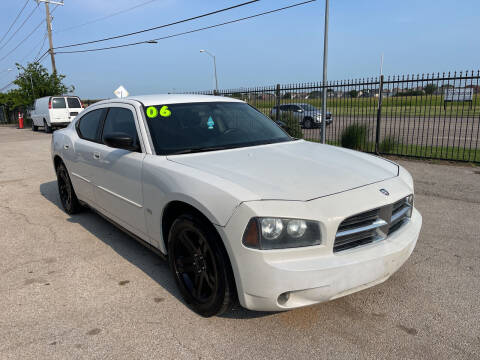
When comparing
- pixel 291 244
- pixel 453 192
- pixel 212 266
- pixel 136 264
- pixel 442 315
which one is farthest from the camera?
pixel 453 192

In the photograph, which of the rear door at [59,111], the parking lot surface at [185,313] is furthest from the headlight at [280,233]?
the rear door at [59,111]

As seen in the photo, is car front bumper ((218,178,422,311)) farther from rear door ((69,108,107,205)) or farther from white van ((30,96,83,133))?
white van ((30,96,83,133))

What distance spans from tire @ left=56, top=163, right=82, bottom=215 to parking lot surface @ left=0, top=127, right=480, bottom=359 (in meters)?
0.75

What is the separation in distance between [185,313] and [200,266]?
1.39 feet

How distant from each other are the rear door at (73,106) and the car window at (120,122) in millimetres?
19779

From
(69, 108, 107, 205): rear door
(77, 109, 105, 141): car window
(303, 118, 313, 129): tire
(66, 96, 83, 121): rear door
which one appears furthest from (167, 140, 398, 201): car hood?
(66, 96, 83, 121): rear door

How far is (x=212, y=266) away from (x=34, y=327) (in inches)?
55.1

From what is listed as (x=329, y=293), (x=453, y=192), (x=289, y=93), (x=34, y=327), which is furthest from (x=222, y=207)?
(x=289, y=93)

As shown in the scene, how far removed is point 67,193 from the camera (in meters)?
5.41

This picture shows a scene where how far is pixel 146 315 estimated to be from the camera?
2875 mm

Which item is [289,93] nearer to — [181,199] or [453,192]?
[453,192]

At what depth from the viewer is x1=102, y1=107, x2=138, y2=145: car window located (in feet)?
11.8

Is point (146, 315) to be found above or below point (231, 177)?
below

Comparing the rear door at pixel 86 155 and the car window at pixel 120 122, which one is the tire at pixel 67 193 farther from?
the car window at pixel 120 122
